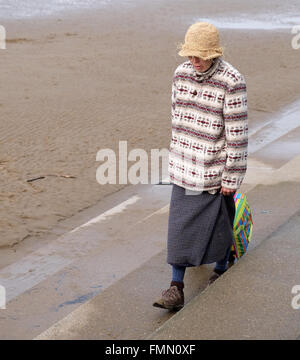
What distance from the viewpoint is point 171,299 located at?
4.34 metres

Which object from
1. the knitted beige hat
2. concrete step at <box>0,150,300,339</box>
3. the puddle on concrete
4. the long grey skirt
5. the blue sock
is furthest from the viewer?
Answer: the puddle on concrete

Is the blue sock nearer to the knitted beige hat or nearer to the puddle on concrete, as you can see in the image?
the knitted beige hat

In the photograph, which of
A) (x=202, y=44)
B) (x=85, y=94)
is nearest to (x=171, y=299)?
(x=202, y=44)

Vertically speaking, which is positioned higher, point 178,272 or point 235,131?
point 235,131

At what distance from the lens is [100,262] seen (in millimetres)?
5469

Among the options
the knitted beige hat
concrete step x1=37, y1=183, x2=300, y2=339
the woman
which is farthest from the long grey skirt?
the knitted beige hat

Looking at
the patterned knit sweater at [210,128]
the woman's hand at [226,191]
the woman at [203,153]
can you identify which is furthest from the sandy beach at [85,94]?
the woman's hand at [226,191]

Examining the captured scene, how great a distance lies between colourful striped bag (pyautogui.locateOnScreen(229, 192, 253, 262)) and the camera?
4624mm

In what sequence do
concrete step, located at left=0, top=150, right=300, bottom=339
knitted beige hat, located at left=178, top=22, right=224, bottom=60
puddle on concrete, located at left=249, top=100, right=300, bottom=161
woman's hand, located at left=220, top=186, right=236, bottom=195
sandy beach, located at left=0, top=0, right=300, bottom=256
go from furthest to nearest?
puddle on concrete, located at left=249, top=100, right=300, bottom=161, sandy beach, located at left=0, top=0, right=300, bottom=256, concrete step, located at left=0, top=150, right=300, bottom=339, woman's hand, located at left=220, top=186, right=236, bottom=195, knitted beige hat, located at left=178, top=22, right=224, bottom=60

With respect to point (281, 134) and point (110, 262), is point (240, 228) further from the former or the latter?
point (281, 134)

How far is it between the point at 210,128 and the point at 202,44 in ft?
1.54

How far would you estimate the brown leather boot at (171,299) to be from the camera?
4.34m

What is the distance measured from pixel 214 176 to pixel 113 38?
38.8ft
